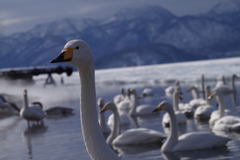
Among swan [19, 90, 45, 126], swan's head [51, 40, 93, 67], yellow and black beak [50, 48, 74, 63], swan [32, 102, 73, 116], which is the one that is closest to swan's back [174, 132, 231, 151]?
swan's head [51, 40, 93, 67]

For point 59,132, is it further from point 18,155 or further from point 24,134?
point 18,155

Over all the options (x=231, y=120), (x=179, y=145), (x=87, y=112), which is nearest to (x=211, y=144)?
(x=179, y=145)

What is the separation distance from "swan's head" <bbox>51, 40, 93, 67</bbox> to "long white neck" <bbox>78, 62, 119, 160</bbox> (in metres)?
0.08

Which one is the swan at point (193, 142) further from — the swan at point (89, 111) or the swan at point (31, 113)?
the swan at point (31, 113)

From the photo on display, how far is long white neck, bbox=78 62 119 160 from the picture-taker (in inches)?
157

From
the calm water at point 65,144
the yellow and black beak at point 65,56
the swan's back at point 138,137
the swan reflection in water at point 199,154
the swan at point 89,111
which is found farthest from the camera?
the swan's back at point 138,137

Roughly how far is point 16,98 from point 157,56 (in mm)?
143733

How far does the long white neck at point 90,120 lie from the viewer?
157 inches

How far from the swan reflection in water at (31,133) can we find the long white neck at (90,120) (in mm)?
7122

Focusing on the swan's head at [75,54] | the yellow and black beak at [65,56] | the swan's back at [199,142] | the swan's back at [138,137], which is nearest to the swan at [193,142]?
the swan's back at [199,142]

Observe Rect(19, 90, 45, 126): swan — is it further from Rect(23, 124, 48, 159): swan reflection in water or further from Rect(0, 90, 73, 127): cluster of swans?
Rect(23, 124, 48, 159): swan reflection in water

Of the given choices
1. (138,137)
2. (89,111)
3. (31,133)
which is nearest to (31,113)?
(31,133)

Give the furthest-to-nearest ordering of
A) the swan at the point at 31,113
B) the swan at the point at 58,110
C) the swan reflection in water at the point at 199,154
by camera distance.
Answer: the swan at the point at 58,110, the swan at the point at 31,113, the swan reflection in water at the point at 199,154

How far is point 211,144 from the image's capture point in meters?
9.81
